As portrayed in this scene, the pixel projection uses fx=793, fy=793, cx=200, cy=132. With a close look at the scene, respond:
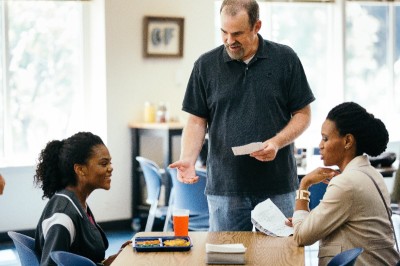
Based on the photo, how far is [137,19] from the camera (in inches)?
296

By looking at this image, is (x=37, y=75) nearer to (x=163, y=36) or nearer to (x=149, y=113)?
(x=149, y=113)

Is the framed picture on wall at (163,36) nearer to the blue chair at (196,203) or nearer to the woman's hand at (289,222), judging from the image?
the blue chair at (196,203)

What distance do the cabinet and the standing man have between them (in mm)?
3598

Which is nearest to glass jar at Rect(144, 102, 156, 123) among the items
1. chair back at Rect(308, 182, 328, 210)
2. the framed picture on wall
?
the framed picture on wall

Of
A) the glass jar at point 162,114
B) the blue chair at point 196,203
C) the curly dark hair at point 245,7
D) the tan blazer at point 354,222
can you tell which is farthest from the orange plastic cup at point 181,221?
the glass jar at point 162,114

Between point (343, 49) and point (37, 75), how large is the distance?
3.39 metres

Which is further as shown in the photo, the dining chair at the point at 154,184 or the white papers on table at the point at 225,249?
the dining chair at the point at 154,184

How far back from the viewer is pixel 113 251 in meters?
6.64

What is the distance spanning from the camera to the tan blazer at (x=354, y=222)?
3.02 m

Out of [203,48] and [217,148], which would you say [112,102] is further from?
[217,148]

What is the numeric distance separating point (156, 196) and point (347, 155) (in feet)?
10.9

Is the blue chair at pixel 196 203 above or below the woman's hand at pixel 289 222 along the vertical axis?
below

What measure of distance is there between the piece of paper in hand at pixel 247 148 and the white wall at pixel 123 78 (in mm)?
4061

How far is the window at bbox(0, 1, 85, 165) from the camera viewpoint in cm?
728
